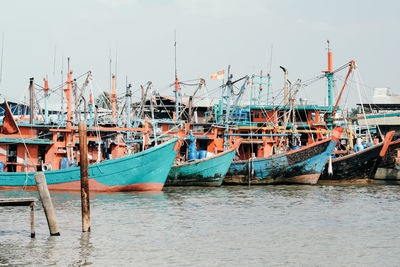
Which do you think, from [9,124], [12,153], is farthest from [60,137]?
[9,124]

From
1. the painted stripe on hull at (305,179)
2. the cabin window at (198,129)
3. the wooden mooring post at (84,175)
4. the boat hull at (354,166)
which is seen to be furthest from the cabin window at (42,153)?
the boat hull at (354,166)

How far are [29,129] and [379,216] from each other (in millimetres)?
19650

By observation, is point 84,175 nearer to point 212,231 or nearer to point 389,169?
point 212,231

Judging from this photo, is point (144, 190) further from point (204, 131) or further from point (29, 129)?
point (204, 131)

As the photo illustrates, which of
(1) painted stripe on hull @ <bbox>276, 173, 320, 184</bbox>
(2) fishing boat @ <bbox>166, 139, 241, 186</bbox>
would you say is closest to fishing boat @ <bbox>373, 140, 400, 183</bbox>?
(1) painted stripe on hull @ <bbox>276, 173, 320, 184</bbox>

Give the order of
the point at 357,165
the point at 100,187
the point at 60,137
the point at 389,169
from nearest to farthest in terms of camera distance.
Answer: the point at 100,187 → the point at 60,137 → the point at 357,165 → the point at 389,169

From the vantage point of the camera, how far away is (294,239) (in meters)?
16.5

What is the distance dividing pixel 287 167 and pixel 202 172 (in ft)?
17.1

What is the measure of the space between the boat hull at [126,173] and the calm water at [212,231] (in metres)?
0.92

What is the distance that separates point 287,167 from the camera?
33.9 meters

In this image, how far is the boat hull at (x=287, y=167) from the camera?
33.5m

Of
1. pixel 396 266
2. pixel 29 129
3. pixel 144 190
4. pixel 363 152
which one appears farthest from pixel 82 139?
pixel 363 152

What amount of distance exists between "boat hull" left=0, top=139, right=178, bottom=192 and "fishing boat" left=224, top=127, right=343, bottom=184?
6.42 m

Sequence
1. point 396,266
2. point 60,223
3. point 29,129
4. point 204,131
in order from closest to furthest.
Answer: point 396,266, point 60,223, point 29,129, point 204,131
